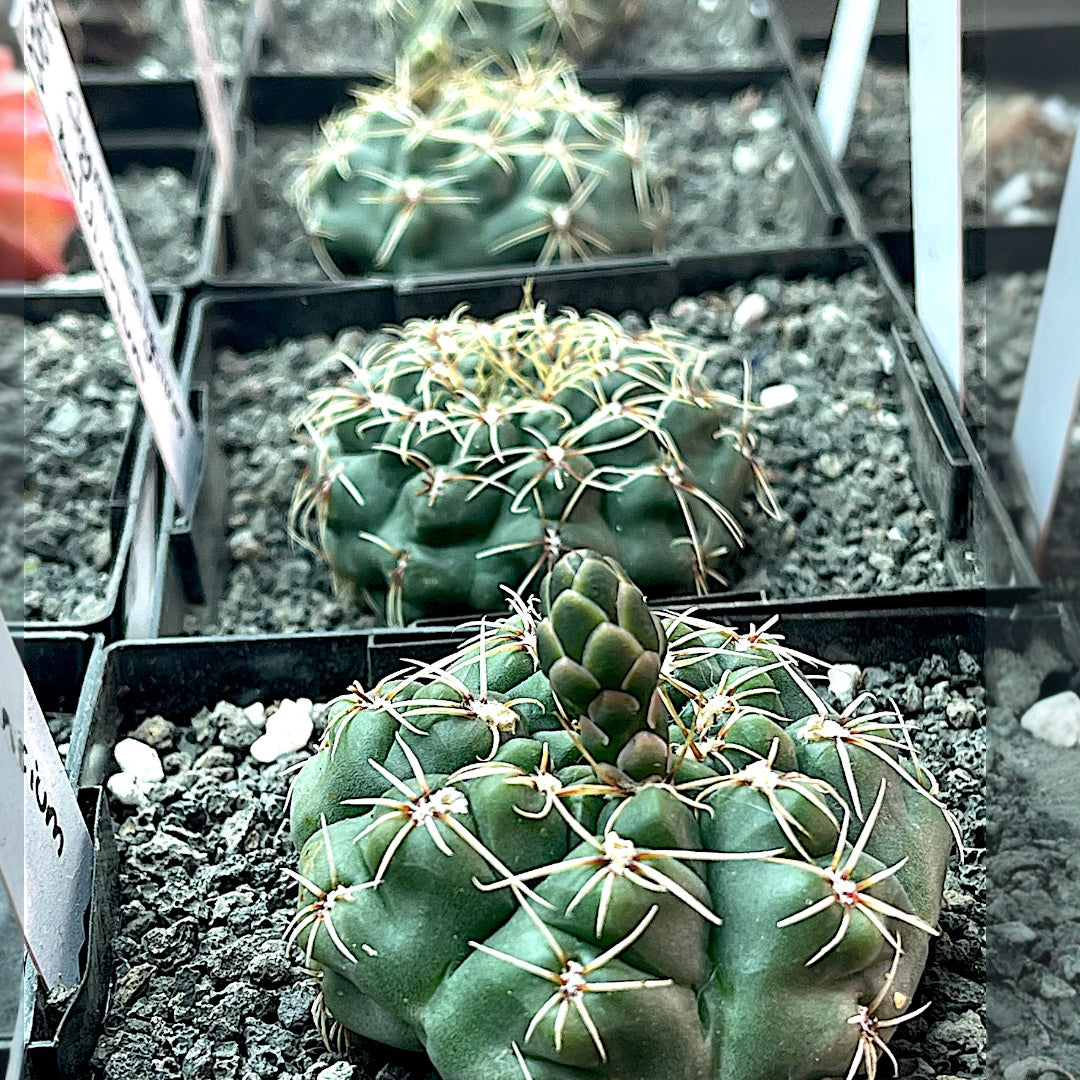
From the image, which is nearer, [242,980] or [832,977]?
[832,977]

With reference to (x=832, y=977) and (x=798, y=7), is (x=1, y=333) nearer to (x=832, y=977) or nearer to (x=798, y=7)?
(x=798, y=7)

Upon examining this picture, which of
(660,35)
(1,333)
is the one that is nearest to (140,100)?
(1,333)

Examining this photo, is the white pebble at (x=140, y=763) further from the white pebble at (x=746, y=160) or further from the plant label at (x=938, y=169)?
the white pebble at (x=746, y=160)

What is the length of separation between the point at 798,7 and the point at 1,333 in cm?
131

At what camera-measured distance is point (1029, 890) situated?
2.58ft

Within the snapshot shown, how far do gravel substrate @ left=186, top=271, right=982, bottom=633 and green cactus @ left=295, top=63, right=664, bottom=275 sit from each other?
0.14 meters

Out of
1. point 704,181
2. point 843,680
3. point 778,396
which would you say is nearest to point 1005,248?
point 778,396

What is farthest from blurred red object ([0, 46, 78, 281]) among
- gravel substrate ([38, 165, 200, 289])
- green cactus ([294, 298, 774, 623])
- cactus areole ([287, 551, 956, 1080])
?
cactus areole ([287, 551, 956, 1080])

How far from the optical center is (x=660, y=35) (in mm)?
2789

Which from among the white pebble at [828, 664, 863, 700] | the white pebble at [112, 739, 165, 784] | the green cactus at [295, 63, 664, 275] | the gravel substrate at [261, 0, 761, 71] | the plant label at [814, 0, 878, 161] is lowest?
the white pebble at [112, 739, 165, 784]

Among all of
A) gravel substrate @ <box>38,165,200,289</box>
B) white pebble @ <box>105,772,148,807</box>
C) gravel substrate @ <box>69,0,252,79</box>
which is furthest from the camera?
gravel substrate @ <box>69,0,252,79</box>

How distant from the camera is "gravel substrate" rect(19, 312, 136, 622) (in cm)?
160

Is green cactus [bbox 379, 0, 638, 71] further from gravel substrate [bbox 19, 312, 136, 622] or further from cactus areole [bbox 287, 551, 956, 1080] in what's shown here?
cactus areole [bbox 287, 551, 956, 1080]

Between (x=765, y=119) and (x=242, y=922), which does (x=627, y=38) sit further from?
(x=242, y=922)
